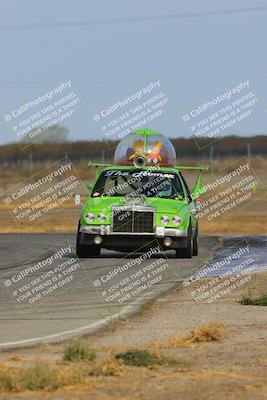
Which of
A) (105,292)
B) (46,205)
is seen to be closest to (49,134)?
(46,205)

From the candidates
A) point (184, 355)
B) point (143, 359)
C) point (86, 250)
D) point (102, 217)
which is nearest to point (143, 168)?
point (102, 217)

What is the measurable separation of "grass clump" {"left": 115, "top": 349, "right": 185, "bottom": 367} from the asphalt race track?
5.49 ft

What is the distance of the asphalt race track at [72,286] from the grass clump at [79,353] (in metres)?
1.34

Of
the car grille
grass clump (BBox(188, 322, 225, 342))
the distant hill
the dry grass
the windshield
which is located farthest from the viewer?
the distant hill

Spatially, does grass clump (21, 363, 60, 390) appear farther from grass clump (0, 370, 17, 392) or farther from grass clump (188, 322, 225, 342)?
grass clump (188, 322, 225, 342)

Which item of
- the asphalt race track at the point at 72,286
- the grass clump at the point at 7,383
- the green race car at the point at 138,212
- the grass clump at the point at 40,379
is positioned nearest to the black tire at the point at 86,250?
the green race car at the point at 138,212

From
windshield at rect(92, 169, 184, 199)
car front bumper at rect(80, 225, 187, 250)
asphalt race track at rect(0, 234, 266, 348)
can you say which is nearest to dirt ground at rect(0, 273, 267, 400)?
asphalt race track at rect(0, 234, 266, 348)

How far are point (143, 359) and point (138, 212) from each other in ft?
41.8

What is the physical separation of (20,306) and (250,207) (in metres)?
43.6

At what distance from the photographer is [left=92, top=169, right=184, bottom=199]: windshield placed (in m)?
23.0

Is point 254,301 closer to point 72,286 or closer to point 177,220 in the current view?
point 72,286

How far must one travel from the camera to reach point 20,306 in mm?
14750

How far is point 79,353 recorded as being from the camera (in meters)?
9.65

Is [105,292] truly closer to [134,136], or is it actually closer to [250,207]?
[134,136]
